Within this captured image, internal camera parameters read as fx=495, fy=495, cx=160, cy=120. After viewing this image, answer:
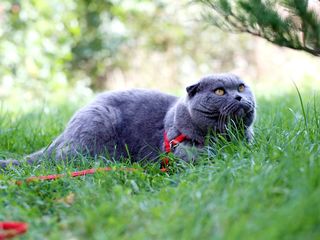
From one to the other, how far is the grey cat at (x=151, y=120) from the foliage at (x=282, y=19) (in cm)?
40

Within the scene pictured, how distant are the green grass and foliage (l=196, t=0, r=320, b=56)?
1.67 feet

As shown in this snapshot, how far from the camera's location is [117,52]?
8992mm

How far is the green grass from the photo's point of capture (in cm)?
181

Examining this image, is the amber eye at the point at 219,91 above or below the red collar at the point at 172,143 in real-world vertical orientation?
above

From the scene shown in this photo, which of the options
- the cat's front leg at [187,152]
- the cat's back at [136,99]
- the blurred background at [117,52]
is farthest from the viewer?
the blurred background at [117,52]

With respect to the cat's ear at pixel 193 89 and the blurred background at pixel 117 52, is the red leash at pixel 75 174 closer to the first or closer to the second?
the cat's ear at pixel 193 89

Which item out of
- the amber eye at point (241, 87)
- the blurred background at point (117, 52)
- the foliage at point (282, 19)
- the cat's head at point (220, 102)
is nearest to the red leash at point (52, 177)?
the cat's head at point (220, 102)

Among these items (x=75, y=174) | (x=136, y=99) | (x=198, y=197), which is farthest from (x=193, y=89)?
(x=198, y=197)

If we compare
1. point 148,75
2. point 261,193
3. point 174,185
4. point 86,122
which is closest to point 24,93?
point 148,75

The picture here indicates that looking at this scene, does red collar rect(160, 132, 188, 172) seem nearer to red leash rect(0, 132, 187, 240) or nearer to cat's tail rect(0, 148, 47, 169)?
red leash rect(0, 132, 187, 240)

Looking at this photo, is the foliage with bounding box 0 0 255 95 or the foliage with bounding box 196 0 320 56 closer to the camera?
the foliage with bounding box 196 0 320 56

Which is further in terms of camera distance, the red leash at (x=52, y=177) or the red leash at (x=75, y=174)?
the red leash at (x=75, y=174)

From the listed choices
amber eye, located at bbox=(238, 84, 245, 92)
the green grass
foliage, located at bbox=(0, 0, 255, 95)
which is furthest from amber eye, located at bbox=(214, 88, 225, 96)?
foliage, located at bbox=(0, 0, 255, 95)

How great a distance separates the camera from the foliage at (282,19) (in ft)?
8.66
